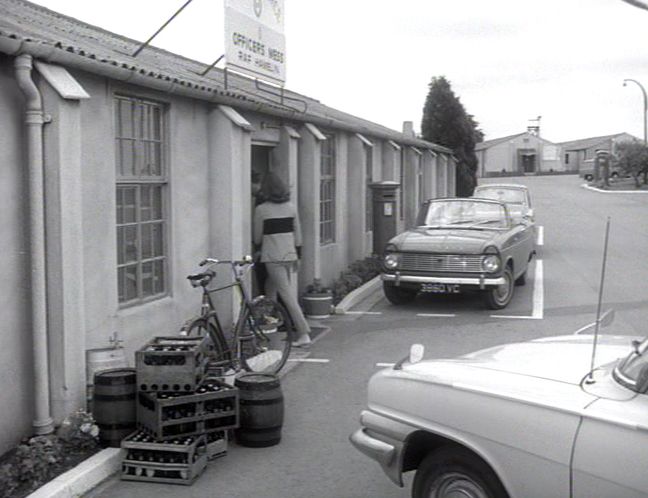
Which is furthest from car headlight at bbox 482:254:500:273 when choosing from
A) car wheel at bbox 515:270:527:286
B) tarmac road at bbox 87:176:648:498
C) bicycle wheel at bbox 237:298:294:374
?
bicycle wheel at bbox 237:298:294:374

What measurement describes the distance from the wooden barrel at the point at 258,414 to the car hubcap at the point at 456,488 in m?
2.31

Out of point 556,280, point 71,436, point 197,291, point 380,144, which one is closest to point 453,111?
point 380,144

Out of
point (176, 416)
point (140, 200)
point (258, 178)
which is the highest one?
point (258, 178)

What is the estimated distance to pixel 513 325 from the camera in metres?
11.5

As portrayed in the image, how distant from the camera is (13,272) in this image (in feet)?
19.4

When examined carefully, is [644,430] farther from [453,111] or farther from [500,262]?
[453,111]

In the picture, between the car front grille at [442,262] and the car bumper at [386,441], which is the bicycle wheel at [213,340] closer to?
the car bumper at [386,441]

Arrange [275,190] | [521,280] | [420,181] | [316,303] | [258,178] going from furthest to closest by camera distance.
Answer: [420,181]
[521,280]
[316,303]
[258,178]
[275,190]

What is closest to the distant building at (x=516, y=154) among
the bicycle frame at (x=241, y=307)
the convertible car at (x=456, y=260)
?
the convertible car at (x=456, y=260)

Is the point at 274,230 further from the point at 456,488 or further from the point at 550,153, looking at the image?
the point at 550,153

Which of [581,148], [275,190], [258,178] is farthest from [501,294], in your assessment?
[581,148]

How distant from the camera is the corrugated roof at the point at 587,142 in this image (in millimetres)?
108938

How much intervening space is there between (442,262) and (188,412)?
7212mm

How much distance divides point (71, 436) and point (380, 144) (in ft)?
45.8
